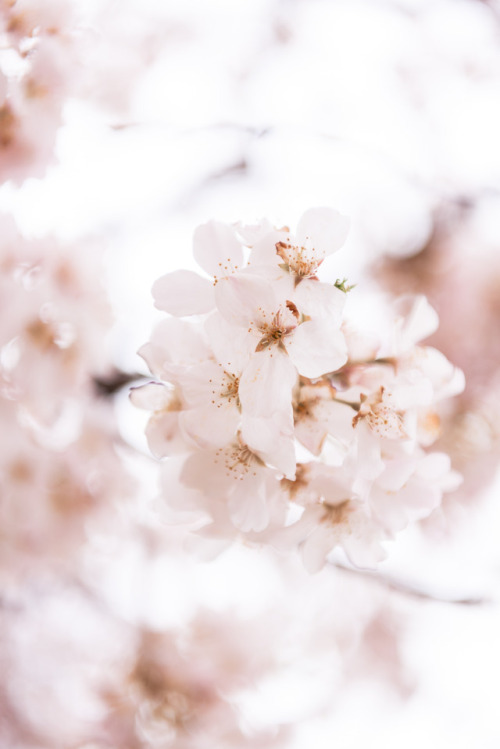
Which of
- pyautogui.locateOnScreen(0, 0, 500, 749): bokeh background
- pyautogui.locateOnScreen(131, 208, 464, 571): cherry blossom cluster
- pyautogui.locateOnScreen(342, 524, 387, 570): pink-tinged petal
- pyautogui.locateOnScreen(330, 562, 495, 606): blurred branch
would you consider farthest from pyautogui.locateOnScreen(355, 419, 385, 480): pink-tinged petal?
pyautogui.locateOnScreen(330, 562, 495, 606): blurred branch

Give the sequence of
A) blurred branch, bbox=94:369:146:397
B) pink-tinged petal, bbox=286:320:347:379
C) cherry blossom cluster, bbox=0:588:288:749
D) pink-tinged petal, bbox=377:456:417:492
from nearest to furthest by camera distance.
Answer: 1. pink-tinged petal, bbox=286:320:347:379
2. pink-tinged petal, bbox=377:456:417:492
3. blurred branch, bbox=94:369:146:397
4. cherry blossom cluster, bbox=0:588:288:749

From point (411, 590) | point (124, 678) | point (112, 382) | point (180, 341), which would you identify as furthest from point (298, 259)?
point (124, 678)

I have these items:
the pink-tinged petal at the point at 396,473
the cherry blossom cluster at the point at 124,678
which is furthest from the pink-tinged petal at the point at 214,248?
the cherry blossom cluster at the point at 124,678

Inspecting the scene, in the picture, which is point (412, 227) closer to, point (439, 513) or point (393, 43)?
point (393, 43)

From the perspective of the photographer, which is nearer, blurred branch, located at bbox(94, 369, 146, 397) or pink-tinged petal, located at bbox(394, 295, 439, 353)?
pink-tinged petal, located at bbox(394, 295, 439, 353)

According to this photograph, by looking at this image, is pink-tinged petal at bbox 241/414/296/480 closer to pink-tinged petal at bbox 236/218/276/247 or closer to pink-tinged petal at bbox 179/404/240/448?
pink-tinged petal at bbox 179/404/240/448

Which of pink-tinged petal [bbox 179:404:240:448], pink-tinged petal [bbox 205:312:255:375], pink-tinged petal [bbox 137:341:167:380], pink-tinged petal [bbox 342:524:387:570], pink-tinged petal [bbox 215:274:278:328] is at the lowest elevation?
pink-tinged petal [bbox 342:524:387:570]

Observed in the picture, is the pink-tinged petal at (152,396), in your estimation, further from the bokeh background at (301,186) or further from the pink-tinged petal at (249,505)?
the bokeh background at (301,186)
